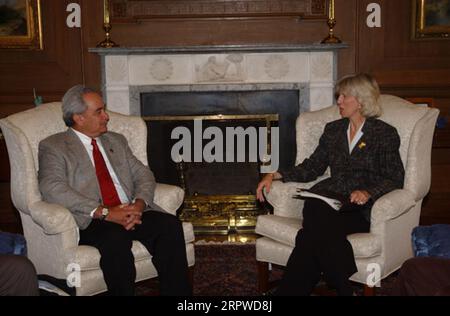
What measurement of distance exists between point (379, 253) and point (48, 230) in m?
1.81

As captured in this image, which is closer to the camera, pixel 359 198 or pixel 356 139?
→ pixel 359 198

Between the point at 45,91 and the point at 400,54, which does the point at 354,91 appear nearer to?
the point at 400,54

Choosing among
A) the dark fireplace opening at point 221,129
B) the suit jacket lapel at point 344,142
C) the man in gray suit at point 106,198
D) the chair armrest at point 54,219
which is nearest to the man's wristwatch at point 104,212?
the man in gray suit at point 106,198

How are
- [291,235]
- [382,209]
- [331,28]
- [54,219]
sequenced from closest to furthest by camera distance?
1. [54,219]
2. [382,209]
3. [291,235]
4. [331,28]

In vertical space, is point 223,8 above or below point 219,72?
above

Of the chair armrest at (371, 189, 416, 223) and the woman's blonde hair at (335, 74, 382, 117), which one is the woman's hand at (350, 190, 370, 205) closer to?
the chair armrest at (371, 189, 416, 223)

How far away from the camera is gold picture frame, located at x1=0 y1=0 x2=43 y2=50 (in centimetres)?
532

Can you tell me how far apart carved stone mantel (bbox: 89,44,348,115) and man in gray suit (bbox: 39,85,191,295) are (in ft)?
5.90

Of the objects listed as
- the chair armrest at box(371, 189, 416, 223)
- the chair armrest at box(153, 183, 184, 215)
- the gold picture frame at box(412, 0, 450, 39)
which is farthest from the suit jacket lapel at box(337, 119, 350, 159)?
the gold picture frame at box(412, 0, 450, 39)

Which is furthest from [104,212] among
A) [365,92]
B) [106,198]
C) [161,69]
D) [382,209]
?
[161,69]

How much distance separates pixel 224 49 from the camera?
205 inches

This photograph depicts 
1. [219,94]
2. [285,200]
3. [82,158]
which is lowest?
[285,200]

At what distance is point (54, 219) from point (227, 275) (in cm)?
138

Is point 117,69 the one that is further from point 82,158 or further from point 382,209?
point 382,209
